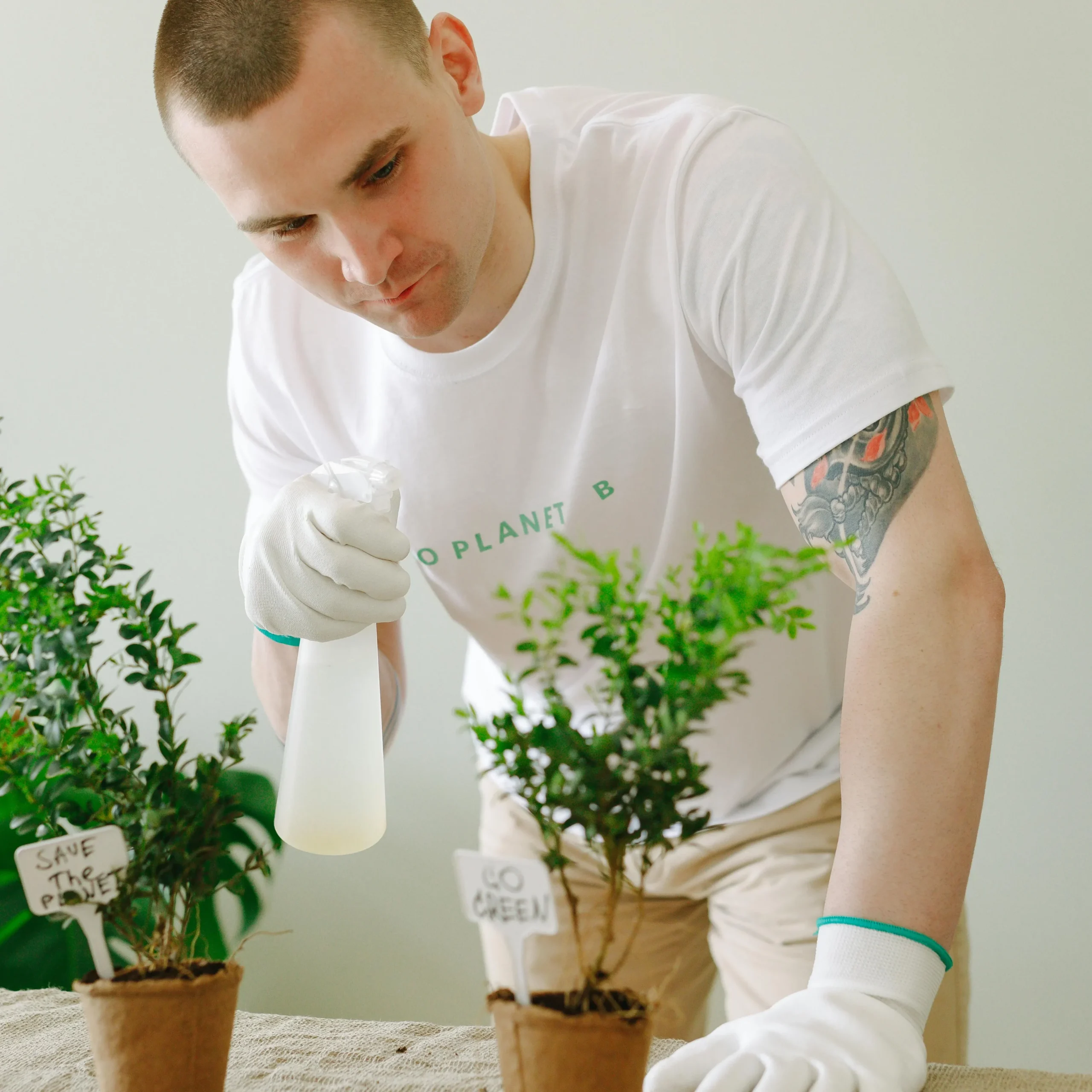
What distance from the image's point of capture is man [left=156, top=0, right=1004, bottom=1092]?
835 millimetres

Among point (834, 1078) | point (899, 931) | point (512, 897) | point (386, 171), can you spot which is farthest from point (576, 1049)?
point (386, 171)

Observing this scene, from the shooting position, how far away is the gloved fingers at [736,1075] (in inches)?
25.7

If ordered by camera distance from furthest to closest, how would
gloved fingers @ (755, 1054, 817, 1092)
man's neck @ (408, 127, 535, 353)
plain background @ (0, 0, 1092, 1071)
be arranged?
plain background @ (0, 0, 1092, 1071) < man's neck @ (408, 127, 535, 353) < gloved fingers @ (755, 1054, 817, 1092)

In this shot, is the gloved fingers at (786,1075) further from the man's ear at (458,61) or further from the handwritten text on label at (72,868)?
the man's ear at (458,61)

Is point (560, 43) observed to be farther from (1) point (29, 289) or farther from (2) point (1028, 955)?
(2) point (1028, 955)

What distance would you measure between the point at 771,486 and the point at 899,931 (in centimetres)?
52

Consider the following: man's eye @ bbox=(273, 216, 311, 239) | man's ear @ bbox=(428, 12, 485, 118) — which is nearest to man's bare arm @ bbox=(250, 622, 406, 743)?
man's eye @ bbox=(273, 216, 311, 239)

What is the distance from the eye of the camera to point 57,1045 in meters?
0.93

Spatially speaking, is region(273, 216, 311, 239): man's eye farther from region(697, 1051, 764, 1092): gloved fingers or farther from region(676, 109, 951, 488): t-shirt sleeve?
region(697, 1051, 764, 1092): gloved fingers

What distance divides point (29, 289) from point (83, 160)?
268mm

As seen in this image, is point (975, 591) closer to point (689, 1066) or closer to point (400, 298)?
point (689, 1066)

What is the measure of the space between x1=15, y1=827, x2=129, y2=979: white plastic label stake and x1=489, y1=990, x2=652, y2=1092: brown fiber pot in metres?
0.25

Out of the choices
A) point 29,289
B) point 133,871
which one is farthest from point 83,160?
point 133,871

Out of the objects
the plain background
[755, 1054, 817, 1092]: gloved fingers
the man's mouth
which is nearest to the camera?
[755, 1054, 817, 1092]: gloved fingers
